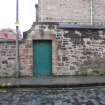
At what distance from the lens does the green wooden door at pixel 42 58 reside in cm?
2197

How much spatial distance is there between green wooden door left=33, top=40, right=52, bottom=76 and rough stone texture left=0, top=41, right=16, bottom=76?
4.01 feet

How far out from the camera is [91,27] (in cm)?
2205

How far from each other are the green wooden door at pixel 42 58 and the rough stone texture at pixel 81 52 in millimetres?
613

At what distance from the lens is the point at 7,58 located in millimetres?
21672

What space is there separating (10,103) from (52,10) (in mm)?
A: 16646

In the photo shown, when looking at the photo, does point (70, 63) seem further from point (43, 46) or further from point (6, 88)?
point (6, 88)

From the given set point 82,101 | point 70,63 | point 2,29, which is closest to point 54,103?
point 82,101

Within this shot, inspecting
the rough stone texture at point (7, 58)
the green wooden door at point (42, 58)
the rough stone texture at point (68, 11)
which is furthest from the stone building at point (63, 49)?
the rough stone texture at point (68, 11)

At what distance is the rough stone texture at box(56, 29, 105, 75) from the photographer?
21.8 meters

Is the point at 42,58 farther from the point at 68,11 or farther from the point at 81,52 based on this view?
the point at 68,11

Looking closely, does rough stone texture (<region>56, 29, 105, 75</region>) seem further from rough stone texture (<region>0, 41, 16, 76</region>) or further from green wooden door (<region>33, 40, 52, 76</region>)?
rough stone texture (<region>0, 41, 16, 76</region>)

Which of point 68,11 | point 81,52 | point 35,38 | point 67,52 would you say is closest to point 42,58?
point 35,38

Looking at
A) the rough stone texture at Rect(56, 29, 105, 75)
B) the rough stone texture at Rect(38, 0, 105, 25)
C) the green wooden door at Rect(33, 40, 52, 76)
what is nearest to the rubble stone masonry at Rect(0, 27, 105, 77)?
the rough stone texture at Rect(56, 29, 105, 75)

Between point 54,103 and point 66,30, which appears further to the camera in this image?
point 66,30
